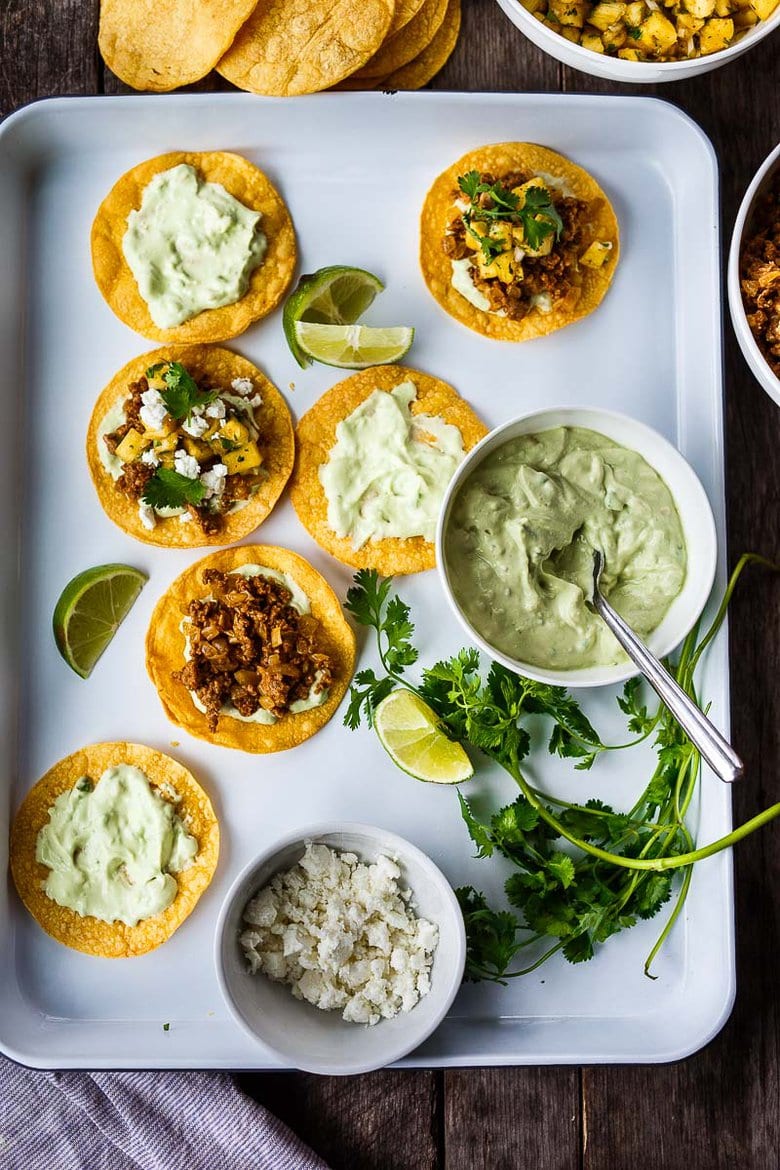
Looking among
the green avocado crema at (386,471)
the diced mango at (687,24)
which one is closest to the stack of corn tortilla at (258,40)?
the diced mango at (687,24)

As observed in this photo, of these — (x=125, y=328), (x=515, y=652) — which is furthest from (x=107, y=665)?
(x=515, y=652)

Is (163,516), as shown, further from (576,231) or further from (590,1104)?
(590,1104)

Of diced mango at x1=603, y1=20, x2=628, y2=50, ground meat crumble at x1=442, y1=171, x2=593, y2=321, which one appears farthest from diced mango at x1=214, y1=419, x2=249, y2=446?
diced mango at x1=603, y1=20, x2=628, y2=50

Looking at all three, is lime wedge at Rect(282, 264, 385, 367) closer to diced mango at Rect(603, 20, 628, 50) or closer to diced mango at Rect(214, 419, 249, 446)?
diced mango at Rect(214, 419, 249, 446)

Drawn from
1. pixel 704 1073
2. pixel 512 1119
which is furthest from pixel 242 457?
pixel 704 1073

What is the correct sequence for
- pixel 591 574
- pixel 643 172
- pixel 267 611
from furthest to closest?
pixel 643 172 < pixel 267 611 < pixel 591 574

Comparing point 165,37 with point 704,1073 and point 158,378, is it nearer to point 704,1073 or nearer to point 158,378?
point 158,378

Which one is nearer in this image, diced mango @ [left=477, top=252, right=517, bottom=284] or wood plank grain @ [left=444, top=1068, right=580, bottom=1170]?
diced mango @ [left=477, top=252, right=517, bottom=284]
